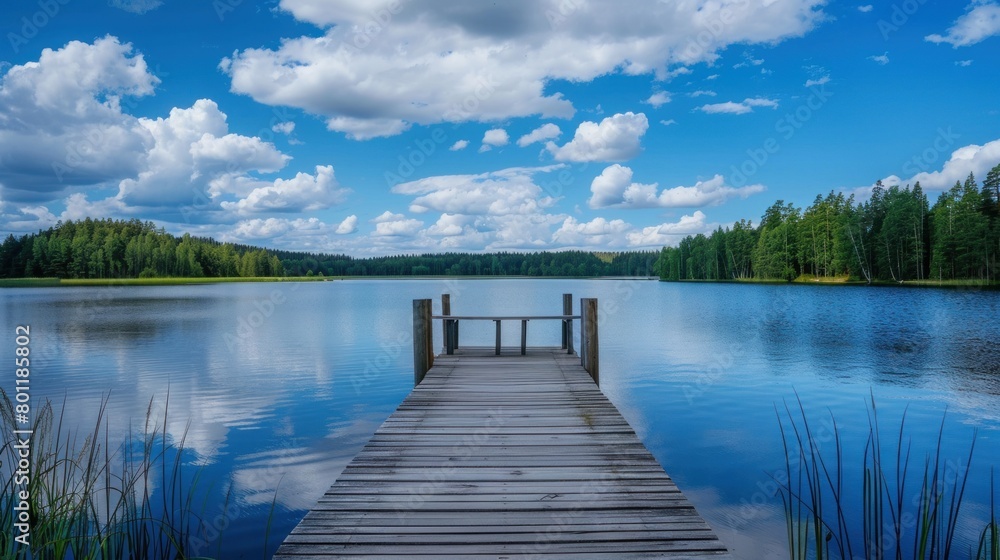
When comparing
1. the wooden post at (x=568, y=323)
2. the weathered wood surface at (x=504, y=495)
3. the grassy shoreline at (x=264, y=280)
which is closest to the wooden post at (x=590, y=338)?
the wooden post at (x=568, y=323)

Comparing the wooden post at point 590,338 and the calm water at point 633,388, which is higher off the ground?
the wooden post at point 590,338

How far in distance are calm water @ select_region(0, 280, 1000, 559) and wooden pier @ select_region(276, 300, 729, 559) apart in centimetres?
192

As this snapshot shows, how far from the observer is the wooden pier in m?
3.45

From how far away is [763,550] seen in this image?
567 centimetres

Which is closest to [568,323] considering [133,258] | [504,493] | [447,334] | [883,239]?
[447,334]

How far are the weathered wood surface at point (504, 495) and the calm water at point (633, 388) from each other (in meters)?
→ 1.98

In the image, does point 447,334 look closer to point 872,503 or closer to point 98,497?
point 98,497

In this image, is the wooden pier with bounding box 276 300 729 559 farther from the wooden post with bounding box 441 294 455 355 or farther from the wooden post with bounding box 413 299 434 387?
the wooden post with bounding box 441 294 455 355

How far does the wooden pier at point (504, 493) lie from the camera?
3447 millimetres

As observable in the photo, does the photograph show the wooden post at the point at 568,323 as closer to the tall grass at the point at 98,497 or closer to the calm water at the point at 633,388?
the calm water at the point at 633,388

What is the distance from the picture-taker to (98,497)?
671 cm

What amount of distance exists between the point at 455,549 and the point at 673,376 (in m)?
12.9

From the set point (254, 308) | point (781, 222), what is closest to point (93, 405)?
point (254, 308)

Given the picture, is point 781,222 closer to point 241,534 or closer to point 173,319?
point 173,319
